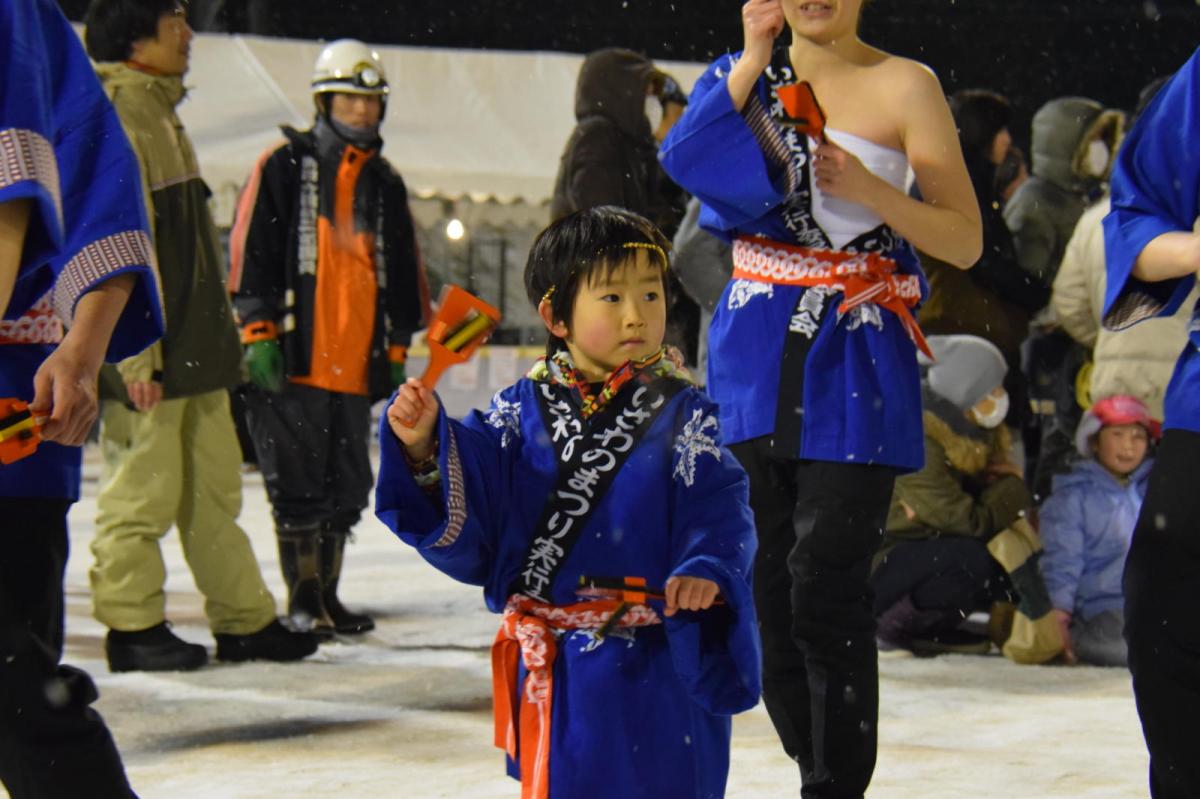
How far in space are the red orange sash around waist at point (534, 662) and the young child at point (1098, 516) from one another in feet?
11.4

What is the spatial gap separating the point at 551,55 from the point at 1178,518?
12505 millimetres

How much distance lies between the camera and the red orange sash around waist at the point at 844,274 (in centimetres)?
346

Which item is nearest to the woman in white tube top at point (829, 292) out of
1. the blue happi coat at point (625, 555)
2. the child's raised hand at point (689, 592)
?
the blue happi coat at point (625, 555)

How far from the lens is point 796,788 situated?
3.89 m

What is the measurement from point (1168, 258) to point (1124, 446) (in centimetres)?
345

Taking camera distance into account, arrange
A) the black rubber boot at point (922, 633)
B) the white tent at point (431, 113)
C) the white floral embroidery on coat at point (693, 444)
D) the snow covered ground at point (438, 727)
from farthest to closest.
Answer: the white tent at point (431, 113) → the black rubber boot at point (922, 633) → the snow covered ground at point (438, 727) → the white floral embroidery on coat at point (693, 444)

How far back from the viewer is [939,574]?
5855mm

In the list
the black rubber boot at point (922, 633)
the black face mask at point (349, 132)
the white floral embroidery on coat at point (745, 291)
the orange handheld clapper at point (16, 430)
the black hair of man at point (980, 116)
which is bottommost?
the black rubber boot at point (922, 633)

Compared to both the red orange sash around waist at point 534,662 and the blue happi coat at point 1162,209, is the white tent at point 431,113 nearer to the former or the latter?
the red orange sash around waist at point 534,662

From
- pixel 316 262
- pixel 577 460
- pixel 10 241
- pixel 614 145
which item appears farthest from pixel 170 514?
pixel 10 241

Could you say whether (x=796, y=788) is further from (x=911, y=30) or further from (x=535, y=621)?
(x=911, y=30)

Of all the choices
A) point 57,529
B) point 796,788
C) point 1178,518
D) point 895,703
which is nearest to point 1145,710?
point 1178,518

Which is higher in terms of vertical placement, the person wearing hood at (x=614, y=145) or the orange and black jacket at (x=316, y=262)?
the person wearing hood at (x=614, y=145)

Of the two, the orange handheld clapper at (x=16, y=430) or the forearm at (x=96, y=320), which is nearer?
the orange handheld clapper at (x=16, y=430)
